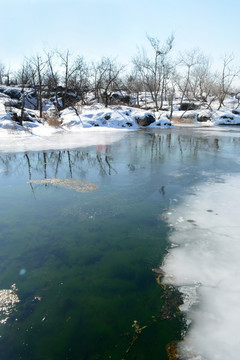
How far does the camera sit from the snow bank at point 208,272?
83.1 inches

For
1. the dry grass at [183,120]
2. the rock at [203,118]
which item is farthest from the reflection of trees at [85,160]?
the rock at [203,118]

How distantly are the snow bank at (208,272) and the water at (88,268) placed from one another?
0.16 m

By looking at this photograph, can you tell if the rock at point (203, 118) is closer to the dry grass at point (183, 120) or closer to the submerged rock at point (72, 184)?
the dry grass at point (183, 120)

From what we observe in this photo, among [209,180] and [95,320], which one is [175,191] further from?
[95,320]

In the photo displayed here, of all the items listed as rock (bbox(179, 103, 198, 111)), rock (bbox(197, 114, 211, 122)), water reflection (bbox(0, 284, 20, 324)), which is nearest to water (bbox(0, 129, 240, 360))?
water reflection (bbox(0, 284, 20, 324))

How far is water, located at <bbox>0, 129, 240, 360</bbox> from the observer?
2.13 m

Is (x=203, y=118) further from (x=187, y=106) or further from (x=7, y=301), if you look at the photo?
(x=7, y=301)

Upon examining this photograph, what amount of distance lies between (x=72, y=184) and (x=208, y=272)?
4.24m

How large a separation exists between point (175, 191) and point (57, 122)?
751 inches

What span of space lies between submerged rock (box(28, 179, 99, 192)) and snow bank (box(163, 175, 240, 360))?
2.31 meters

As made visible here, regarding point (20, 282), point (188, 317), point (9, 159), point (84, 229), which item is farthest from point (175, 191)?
point (9, 159)

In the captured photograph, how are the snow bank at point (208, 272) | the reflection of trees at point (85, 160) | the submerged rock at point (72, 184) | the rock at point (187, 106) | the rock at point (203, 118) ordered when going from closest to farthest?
the snow bank at point (208, 272)
the submerged rock at point (72, 184)
the reflection of trees at point (85, 160)
the rock at point (203, 118)
the rock at point (187, 106)

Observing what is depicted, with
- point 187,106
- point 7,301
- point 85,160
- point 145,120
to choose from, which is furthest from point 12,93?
point 7,301

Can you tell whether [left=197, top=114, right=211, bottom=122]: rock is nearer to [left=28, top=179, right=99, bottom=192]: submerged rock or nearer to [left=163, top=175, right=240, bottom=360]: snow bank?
[left=163, top=175, right=240, bottom=360]: snow bank
